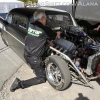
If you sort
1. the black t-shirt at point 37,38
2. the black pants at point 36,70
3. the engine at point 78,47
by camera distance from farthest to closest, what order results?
the engine at point 78,47 < the black pants at point 36,70 < the black t-shirt at point 37,38

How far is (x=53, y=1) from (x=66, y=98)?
270 inches

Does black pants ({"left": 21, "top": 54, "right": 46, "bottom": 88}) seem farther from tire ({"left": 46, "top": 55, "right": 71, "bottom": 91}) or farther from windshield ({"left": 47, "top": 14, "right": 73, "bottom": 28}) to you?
windshield ({"left": 47, "top": 14, "right": 73, "bottom": 28})

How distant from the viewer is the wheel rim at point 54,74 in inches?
118

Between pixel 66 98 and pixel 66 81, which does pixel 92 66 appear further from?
pixel 66 98

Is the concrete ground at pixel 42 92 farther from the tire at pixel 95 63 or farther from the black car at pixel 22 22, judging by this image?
the black car at pixel 22 22

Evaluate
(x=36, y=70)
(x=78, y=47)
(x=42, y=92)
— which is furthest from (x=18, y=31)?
(x=42, y=92)

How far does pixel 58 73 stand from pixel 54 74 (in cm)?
14

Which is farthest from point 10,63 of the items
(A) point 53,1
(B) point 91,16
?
(A) point 53,1

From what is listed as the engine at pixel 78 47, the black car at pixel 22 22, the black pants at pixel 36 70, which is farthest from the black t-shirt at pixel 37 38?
the black car at pixel 22 22

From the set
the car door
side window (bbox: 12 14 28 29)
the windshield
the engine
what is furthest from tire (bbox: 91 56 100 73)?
side window (bbox: 12 14 28 29)

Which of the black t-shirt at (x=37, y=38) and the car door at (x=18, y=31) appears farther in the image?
the car door at (x=18, y=31)

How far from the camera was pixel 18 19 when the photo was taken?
4.07 m

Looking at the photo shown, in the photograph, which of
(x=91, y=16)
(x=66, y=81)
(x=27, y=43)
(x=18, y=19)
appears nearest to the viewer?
(x=66, y=81)

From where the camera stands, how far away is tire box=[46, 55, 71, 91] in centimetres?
275
